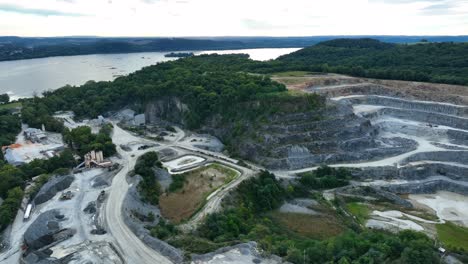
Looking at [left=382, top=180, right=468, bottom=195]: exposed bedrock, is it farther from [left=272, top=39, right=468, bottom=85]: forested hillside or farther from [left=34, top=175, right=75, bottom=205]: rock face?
[left=34, top=175, right=75, bottom=205]: rock face

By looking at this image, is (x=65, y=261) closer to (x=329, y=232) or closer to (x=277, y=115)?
(x=329, y=232)

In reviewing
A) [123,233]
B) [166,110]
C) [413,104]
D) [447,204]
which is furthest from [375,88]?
[123,233]

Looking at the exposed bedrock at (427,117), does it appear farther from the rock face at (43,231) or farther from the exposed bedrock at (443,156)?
the rock face at (43,231)

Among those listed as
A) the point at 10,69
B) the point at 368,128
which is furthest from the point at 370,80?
the point at 10,69

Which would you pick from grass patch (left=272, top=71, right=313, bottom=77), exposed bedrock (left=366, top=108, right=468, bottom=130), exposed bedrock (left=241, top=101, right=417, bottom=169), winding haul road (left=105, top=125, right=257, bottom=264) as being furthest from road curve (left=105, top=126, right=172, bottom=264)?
grass patch (left=272, top=71, right=313, bottom=77)

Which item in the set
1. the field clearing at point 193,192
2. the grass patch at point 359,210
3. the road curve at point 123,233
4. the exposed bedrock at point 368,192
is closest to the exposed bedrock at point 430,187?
the exposed bedrock at point 368,192

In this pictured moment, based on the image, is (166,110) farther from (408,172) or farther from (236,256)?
(236,256)
